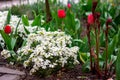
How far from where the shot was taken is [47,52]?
4.00 meters

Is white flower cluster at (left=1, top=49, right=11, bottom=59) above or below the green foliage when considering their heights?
below

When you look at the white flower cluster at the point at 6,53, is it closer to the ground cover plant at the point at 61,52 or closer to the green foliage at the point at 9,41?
the ground cover plant at the point at 61,52

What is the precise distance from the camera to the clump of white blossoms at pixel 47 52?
3898 mm

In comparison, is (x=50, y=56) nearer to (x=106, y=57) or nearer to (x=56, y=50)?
(x=56, y=50)

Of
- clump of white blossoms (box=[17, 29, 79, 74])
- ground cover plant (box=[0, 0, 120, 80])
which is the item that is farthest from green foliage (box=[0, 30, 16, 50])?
clump of white blossoms (box=[17, 29, 79, 74])

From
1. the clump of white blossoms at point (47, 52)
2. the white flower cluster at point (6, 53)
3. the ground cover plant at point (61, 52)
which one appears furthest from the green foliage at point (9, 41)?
the clump of white blossoms at point (47, 52)

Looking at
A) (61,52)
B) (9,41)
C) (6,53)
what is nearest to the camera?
(61,52)

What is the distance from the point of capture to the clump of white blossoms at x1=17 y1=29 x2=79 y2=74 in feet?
12.8

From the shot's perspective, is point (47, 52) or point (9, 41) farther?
point (9, 41)

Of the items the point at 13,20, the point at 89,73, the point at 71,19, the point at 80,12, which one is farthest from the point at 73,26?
the point at 80,12

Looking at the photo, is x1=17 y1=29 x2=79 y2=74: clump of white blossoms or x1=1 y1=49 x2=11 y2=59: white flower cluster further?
x1=1 y1=49 x2=11 y2=59: white flower cluster

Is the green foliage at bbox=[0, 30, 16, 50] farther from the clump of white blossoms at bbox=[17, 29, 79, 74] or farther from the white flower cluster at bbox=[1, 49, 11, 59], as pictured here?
the clump of white blossoms at bbox=[17, 29, 79, 74]

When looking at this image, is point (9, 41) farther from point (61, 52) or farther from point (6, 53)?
point (61, 52)

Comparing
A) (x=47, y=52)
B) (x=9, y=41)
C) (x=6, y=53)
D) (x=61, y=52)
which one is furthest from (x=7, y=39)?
(x=61, y=52)
